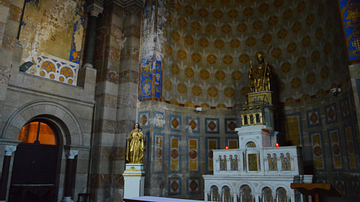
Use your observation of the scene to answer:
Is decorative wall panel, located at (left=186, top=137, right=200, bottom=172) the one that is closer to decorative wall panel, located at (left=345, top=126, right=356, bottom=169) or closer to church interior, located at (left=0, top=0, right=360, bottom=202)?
church interior, located at (left=0, top=0, right=360, bottom=202)

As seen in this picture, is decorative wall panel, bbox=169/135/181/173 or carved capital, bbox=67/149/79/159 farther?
decorative wall panel, bbox=169/135/181/173

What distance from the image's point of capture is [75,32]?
12.3 m

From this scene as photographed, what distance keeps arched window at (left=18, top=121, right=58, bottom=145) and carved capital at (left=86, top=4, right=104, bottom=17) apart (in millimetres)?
5333

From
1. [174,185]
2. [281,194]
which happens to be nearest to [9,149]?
[174,185]

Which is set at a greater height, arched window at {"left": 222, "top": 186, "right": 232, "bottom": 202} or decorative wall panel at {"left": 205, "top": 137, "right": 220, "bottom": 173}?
decorative wall panel at {"left": 205, "top": 137, "right": 220, "bottom": 173}

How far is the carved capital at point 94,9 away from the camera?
12594mm

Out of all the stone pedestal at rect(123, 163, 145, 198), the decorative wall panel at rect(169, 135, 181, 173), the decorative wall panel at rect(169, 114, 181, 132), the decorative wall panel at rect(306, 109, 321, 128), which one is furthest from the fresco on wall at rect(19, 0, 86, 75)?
the decorative wall panel at rect(306, 109, 321, 128)

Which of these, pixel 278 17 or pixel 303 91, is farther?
pixel 278 17

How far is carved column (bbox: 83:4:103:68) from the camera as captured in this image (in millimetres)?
12275

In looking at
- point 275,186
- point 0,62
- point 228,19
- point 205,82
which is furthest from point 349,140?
point 0,62

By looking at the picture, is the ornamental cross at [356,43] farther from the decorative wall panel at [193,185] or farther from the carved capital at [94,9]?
the carved capital at [94,9]

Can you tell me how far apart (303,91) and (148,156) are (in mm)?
6919

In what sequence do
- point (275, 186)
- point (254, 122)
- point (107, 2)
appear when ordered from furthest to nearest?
point (107, 2) < point (254, 122) < point (275, 186)

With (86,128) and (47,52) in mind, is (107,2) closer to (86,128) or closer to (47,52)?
(47,52)
